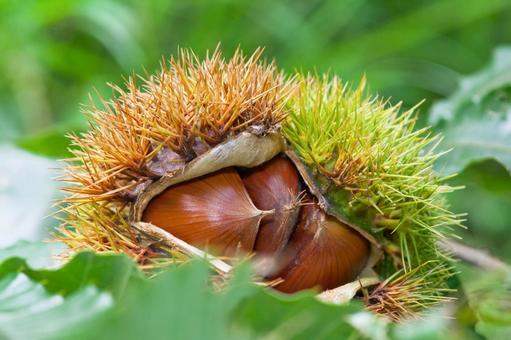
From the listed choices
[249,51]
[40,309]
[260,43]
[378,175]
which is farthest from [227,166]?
[260,43]

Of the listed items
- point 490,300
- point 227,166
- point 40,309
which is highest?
point 227,166

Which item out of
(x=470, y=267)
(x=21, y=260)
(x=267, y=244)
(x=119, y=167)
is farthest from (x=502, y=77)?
(x=21, y=260)

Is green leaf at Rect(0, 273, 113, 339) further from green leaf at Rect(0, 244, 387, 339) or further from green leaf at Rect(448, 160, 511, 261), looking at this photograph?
green leaf at Rect(448, 160, 511, 261)

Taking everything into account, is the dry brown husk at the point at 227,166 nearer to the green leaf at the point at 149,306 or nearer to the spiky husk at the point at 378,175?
the spiky husk at the point at 378,175

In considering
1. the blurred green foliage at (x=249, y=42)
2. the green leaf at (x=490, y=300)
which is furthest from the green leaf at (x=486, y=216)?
the green leaf at (x=490, y=300)

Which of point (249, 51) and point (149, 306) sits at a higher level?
point (249, 51)

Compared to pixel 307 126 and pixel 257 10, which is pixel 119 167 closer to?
pixel 307 126

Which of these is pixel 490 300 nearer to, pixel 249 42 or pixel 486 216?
pixel 486 216
